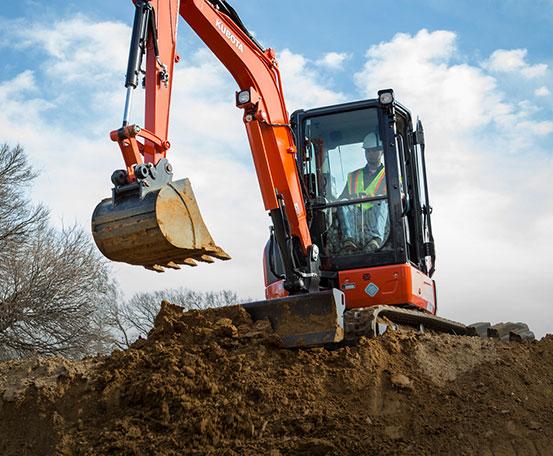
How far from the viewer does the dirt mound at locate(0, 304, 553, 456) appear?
4793 mm

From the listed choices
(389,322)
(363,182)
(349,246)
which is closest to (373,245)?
(349,246)

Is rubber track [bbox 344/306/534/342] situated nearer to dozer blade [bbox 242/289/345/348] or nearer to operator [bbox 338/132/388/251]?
dozer blade [bbox 242/289/345/348]

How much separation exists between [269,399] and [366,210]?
→ 107 inches

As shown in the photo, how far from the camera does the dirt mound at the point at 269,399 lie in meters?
4.79

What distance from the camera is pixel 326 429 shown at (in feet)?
15.7

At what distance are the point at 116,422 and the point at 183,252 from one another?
1348mm

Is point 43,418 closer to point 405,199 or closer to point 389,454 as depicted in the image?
point 389,454

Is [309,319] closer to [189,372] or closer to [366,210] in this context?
[189,372]

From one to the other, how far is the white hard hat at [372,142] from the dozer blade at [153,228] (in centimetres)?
291

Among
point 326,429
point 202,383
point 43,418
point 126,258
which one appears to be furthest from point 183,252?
point 43,418

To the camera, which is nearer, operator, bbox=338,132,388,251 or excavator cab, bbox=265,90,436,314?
excavator cab, bbox=265,90,436,314

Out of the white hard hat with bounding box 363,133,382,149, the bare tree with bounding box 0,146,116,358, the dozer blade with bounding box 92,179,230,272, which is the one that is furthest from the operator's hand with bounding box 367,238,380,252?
the bare tree with bounding box 0,146,116,358

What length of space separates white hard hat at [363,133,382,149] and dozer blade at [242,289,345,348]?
216 centimetres

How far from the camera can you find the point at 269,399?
16.7ft
